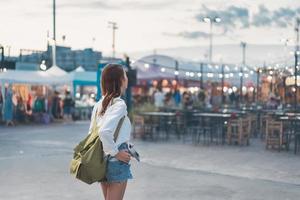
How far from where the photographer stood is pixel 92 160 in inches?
161

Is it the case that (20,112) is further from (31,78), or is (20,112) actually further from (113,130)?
(113,130)

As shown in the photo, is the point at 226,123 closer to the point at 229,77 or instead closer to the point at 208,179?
the point at 208,179

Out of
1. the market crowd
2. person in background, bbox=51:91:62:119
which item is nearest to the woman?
the market crowd

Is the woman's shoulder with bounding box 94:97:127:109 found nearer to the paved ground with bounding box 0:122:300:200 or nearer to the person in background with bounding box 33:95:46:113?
the paved ground with bounding box 0:122:300:200

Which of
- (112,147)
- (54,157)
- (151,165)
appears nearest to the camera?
(112,147)

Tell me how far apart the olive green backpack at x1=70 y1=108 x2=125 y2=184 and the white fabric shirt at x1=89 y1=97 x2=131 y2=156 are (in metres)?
0.04

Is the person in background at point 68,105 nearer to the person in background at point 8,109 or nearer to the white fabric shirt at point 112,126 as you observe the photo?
the person in background at point 8,109

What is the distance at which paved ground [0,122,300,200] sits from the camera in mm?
8281

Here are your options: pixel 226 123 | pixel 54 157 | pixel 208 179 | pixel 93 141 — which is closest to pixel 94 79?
pixel 226 123

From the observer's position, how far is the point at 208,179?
32.1ft

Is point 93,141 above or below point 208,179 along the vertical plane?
above

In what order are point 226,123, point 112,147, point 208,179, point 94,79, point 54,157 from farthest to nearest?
point 94,79
point 226,123
point 54,157
point 208,179
point 112,147

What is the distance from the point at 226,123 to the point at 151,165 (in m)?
5.11

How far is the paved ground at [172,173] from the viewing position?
8.28m
